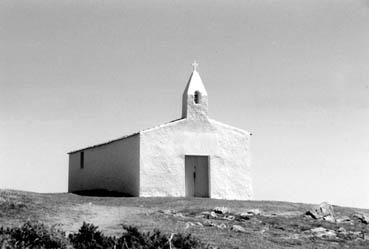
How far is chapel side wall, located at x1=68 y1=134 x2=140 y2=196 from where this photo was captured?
28797mm

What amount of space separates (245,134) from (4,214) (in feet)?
53.6

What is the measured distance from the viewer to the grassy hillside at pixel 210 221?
16.3 meters

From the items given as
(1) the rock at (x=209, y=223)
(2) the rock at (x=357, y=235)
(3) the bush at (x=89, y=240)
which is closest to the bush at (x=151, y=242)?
(3) the bush at (x=89, y=240)

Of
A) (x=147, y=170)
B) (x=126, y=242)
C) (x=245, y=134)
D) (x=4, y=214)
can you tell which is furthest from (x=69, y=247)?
(x=245, y=134)

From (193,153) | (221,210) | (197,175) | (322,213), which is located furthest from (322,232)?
(197,175)

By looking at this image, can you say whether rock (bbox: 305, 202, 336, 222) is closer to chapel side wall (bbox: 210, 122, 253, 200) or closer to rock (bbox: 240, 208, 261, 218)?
rock (bbox: 240, 208, 261, 218)

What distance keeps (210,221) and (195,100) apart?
12556 millimetres

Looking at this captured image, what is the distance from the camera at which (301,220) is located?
67.8 feet

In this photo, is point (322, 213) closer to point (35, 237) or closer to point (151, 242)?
point (151, 242)

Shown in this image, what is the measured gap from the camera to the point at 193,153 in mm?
29172

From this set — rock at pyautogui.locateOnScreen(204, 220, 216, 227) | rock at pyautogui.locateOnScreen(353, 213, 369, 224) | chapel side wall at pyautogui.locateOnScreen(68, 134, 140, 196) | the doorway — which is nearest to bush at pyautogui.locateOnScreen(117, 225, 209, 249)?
rock at pyautogui.locateOnScreen(204, 220, 216, 227)

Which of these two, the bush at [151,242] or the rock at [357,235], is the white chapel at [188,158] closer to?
the rock at [357,235]

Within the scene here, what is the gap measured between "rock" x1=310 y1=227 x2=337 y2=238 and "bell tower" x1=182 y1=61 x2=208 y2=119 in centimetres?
1280

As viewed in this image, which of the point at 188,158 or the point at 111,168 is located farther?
the point at 111,168
